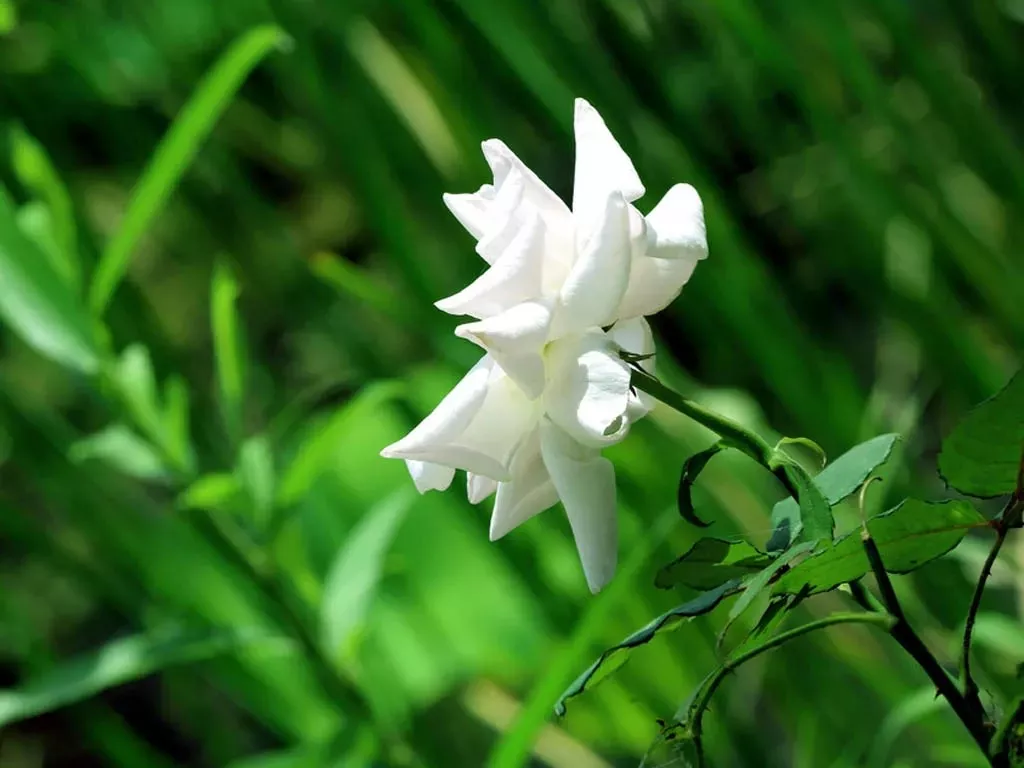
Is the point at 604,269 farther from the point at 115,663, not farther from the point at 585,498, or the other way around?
the point at 115,663

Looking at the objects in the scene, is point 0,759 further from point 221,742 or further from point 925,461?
point 925,461

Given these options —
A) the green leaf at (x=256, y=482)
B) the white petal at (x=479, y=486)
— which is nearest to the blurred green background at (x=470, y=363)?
the green leaf at (x=256, y=482)

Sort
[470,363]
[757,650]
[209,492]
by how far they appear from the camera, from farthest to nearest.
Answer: [470,363]
[209,492]
[757,650]

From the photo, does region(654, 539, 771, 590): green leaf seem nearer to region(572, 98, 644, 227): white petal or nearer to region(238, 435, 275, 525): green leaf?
region(572, 98, 644, 227): white petal

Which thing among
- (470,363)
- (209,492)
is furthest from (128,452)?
(470,363)

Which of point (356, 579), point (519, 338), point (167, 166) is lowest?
point (356, 579)

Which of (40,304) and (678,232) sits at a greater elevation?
(40,304)

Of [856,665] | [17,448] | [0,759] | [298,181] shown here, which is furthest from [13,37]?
[856,665]

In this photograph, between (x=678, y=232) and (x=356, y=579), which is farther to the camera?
(x=356, y=579)

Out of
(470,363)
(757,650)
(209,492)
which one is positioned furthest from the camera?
(470,363)
